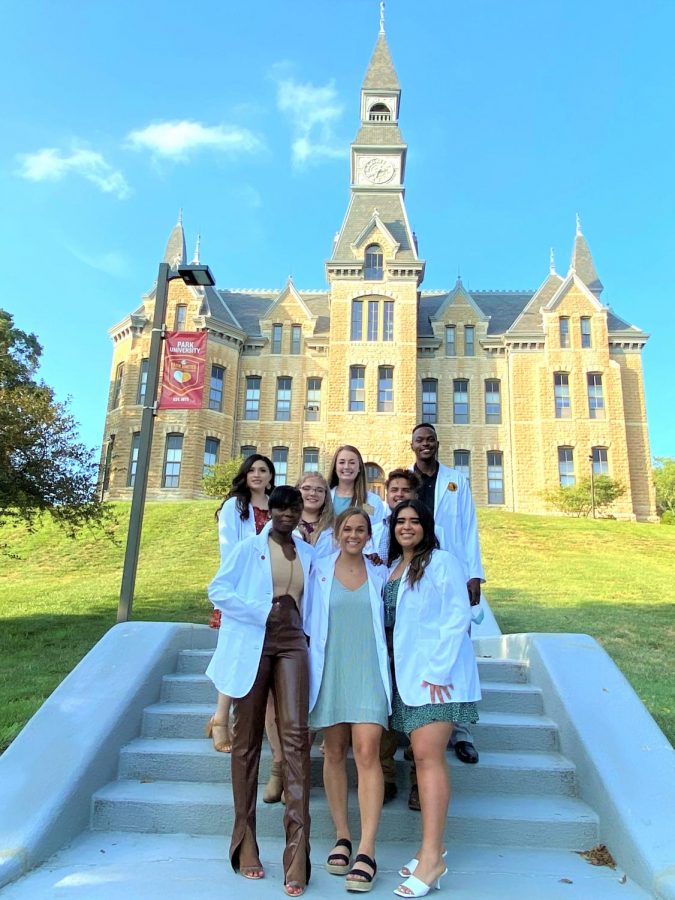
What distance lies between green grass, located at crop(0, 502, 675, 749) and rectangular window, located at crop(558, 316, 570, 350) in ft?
42.8

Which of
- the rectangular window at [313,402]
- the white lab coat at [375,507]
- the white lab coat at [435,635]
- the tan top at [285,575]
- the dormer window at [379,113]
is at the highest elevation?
the dormer window at [379,113]

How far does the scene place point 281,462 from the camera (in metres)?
33.7

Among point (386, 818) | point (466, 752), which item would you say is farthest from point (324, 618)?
point (466, 752)

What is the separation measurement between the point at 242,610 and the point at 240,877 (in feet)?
4.41

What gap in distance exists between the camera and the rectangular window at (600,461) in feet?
103

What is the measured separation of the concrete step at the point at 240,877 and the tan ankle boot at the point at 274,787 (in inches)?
8.2

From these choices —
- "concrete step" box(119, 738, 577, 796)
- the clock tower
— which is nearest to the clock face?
the clock tower

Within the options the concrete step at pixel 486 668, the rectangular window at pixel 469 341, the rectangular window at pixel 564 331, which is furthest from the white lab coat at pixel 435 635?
the rectangular window at pixel 469 341

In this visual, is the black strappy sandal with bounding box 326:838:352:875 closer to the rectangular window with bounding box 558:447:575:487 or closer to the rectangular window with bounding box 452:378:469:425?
the rectangular window with bounding box 558:447:575:487

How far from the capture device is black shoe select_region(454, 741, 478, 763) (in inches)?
168

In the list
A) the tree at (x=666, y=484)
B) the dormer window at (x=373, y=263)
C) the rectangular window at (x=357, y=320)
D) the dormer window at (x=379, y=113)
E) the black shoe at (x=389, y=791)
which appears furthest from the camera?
the tree at (x=666, y=484)

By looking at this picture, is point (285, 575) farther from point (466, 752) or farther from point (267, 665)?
point (466, 752)

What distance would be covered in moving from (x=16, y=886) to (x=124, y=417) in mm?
31285

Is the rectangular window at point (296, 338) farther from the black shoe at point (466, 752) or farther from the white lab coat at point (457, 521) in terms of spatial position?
the black shoe at point (466, 752)
